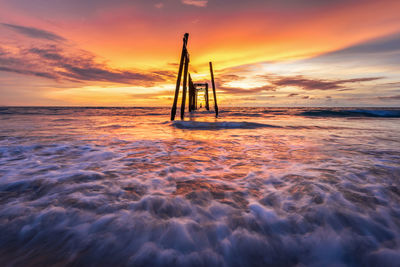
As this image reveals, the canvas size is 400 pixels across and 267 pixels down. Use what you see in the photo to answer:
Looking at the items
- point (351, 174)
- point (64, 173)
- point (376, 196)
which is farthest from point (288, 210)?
point (64, 173)

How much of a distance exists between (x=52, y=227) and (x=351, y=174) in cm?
381

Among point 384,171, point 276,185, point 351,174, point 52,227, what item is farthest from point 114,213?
point 384,171

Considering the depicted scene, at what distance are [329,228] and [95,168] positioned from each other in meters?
3.30

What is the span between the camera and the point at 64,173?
283 centimetres

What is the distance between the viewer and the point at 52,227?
5.37ft

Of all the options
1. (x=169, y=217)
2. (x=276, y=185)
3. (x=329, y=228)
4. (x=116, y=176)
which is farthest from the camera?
(x=116, y=176)

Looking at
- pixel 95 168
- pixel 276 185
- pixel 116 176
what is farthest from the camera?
pixel 95 168

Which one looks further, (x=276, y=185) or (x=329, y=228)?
(x=276, y=185)

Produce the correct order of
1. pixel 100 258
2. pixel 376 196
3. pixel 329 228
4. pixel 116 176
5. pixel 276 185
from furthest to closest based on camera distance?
pixel 116 176 < pixel 276 185 < pixel 376 196 < pixel 329 228 < pixel 100 258

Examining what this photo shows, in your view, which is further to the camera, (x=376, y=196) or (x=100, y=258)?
(x=376, y=196)

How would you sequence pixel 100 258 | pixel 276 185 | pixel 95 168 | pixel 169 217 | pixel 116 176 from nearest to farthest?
pixel 100 258
pixel 169 217
pixel 276 185
pixel 116 176
pixel 95 168

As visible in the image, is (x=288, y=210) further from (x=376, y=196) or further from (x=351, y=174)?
(x=351, y=174)

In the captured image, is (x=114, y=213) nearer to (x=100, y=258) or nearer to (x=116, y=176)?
(x=100, y=258)

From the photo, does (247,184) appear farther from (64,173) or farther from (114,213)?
(64,173)
